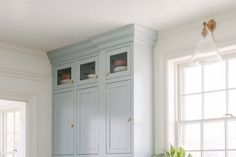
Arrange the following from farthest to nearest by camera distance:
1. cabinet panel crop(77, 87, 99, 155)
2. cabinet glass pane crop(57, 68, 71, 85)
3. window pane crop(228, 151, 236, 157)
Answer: cabinet glass pane crop(57, 68, 71, 85), cabinet panel crop(77, 87, 99, 155), window pane crop(228, 151, 236, 157)

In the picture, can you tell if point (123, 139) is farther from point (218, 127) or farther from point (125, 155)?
point (218, 127)

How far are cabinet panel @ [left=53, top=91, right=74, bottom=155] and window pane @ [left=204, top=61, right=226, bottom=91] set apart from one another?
1.68m

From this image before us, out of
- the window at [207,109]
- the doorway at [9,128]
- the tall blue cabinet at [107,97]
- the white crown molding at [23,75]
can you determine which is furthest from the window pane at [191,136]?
the doorway at [9,128]

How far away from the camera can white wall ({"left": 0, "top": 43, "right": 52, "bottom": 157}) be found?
511 cm

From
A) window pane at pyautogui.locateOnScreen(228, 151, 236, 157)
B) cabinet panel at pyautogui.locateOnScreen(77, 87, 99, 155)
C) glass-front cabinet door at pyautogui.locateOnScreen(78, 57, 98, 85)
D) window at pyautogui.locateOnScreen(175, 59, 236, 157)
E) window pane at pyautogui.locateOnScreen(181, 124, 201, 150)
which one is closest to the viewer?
window pane at pyautogui.locateOnScreen(228, 151, 236, 157)

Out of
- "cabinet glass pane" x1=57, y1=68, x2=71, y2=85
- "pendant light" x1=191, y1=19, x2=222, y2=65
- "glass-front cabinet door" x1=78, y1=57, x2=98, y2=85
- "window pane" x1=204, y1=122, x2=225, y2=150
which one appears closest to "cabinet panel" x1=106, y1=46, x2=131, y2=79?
"glass-front cabinet door" x1=78, y1=57, x2=98, y2=85

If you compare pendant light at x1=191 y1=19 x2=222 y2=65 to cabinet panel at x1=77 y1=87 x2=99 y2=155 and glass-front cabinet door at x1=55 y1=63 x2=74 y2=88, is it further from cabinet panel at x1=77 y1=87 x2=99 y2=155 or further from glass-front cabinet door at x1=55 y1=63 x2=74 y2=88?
glass-front cabinet door at x1=55 y1=63 x2=74 y2=88

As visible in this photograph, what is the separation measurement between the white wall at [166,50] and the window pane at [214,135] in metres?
0.41

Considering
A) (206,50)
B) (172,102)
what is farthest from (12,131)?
(206,50)

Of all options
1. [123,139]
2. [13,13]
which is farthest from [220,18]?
[13,13]

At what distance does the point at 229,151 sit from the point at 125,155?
3.33ft

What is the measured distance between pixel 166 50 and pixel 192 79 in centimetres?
41

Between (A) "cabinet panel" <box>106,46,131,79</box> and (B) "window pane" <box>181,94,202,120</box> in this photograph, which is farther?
(A) "cabinet panel" <box>106,46,131,79</box>

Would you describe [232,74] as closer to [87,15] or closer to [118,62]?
[118,62]
